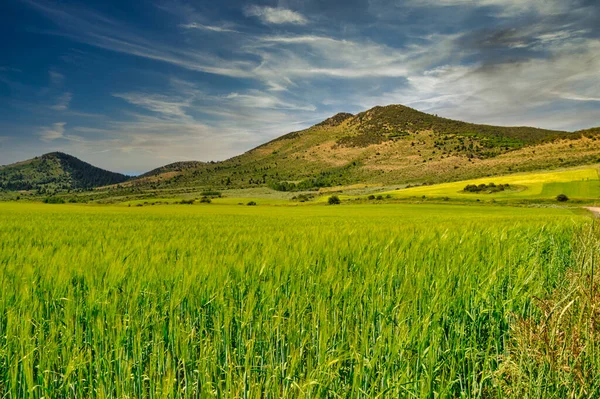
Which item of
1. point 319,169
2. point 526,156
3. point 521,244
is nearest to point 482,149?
point 526,156

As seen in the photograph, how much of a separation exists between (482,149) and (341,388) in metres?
180

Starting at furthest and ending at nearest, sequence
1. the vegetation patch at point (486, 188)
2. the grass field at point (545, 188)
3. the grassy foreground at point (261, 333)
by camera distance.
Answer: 1. the vegetation patch at point (486, 188)
2. the grass field at point (545, 188)
3. the grassy foreground at point (261, 333)

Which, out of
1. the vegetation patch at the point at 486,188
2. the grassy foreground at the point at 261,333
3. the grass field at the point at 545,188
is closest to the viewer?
the grassy foreground at the point at 261,333

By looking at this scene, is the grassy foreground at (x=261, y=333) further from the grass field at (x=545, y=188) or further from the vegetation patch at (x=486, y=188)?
the vegetation patch at (x=486, y=188)

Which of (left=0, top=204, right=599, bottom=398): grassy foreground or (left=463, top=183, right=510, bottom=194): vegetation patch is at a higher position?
(left=0, top=204, right=599, bottom=398): grassy foreground

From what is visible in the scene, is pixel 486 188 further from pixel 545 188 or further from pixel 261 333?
pixel 261 333

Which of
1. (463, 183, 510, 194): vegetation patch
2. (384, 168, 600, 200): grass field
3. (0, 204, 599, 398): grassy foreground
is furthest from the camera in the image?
(463, 183, 510, 194): vegetation patch

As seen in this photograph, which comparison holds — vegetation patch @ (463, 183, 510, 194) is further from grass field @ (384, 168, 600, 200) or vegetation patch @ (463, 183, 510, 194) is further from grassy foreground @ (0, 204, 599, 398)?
grassy foreground @ (0, 204, 599, 398)

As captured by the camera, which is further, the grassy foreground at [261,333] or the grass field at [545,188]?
the grass field at [545,188]

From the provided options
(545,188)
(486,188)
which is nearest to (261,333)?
(545,188)

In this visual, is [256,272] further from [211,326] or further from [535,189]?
[535,189]

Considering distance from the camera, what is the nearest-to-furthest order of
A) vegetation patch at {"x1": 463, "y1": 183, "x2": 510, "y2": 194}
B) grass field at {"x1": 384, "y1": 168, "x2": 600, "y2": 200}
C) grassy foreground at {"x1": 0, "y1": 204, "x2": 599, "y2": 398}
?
grassy foreground at {"x1": 0, "y1": 204, "x2": 599, "y2": 398} → grass field at {"x1": 384, "y1": 168, "x2": 600, "y2": 200} → vegetation patch at {"x1": 463, "y1": 183, "x2": 510, "y2": 194}

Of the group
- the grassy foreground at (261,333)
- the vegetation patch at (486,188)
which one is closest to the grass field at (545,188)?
the vegetation patch at (486,188)

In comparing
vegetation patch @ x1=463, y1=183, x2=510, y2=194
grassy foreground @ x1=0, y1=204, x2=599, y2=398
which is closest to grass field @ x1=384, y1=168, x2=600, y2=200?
vegetation patch @ x1=463, y1=183, x2=510, y2=194
